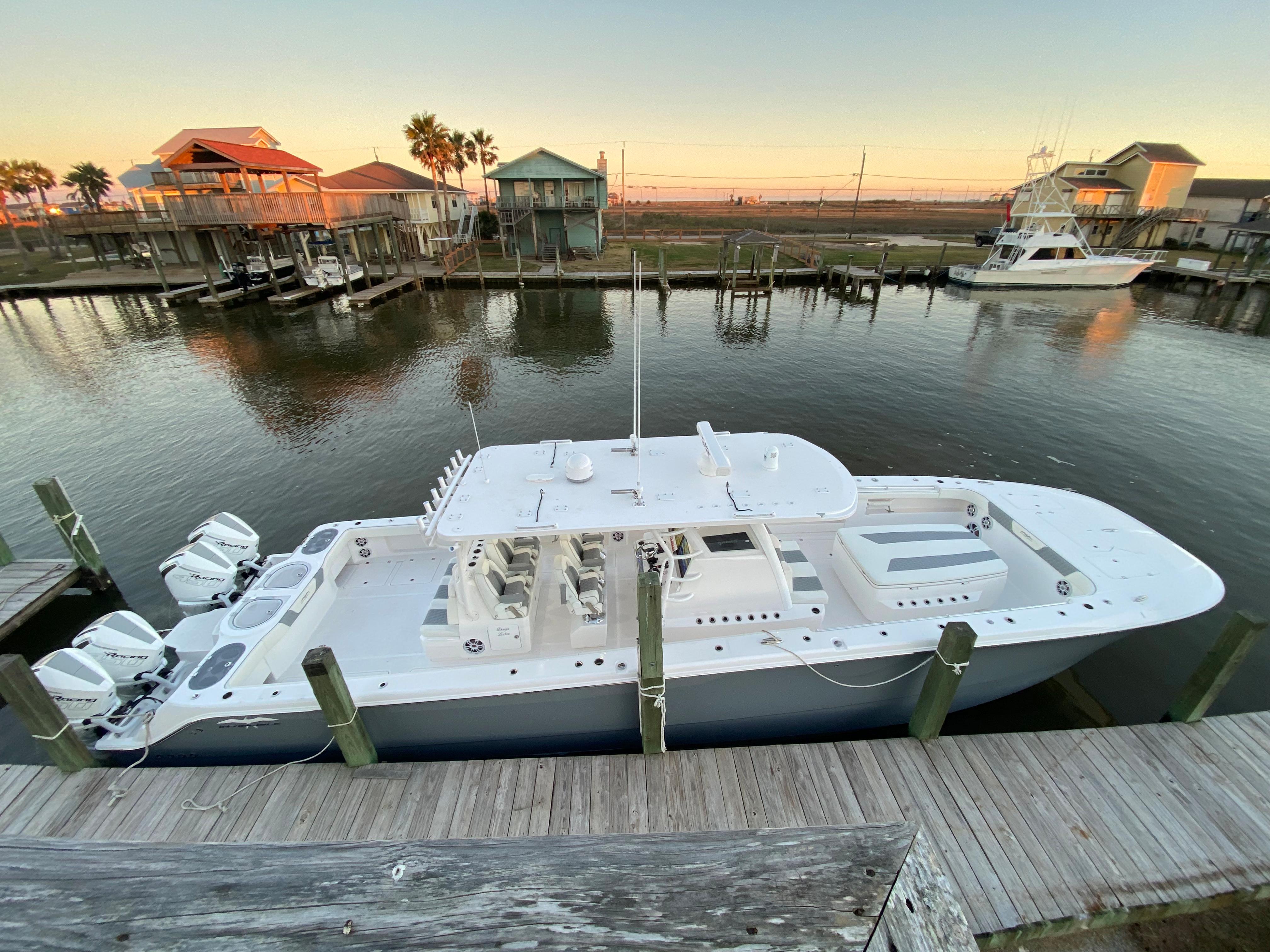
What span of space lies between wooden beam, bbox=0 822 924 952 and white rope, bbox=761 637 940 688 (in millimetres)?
3847

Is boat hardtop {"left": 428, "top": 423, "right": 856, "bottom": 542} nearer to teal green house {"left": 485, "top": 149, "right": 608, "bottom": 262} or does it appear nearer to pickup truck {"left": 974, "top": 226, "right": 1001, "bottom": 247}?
teal green house {"left": 485, "top": 149, "right": 608, "bottom": 262}

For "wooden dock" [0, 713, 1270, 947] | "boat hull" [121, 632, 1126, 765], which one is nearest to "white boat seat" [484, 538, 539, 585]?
"boat hull" [121, 632, 1126, 765]

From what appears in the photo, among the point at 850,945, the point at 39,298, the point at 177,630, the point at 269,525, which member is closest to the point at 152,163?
the point at 39,298

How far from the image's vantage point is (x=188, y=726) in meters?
5.40

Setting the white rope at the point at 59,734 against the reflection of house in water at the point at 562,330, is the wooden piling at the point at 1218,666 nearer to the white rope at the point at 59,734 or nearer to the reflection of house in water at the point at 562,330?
the white rope at the point at 59,734

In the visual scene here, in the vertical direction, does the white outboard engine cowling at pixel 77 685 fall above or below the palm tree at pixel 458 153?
below

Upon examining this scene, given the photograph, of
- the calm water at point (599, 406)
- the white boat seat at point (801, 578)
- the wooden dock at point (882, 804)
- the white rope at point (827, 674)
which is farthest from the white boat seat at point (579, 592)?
the calm water at point (599, 406)

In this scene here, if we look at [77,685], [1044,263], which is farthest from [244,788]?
[1044,263]

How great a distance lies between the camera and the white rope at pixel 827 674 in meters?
5.57

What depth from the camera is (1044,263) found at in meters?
35.8

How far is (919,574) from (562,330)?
22537 millimetres

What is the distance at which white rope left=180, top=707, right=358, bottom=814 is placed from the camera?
5098mm

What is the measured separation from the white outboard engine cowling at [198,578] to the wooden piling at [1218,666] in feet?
Result: 39.4

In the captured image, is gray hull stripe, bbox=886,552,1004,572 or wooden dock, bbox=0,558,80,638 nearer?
gray hull stripe, bbox=886,552,1004,572
